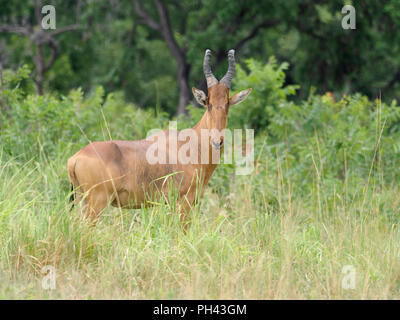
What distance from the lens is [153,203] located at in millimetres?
5930

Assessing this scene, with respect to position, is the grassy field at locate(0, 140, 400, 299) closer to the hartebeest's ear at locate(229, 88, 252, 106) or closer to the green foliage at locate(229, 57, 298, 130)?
the hartebeest's ear at locate(229, 88, 252, 106)

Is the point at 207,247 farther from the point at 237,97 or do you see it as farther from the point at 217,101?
the point at 237,97

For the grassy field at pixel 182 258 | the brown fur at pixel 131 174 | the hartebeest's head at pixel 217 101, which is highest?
the hartebeest's head at pixel 217 101

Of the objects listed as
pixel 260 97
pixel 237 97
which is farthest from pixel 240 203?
pixel 260 97

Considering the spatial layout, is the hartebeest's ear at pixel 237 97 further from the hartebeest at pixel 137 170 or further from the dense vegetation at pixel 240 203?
the dense vegetation at pixel 240 203

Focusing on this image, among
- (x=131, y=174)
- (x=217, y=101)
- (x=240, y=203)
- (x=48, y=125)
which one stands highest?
(x=217, y=101)

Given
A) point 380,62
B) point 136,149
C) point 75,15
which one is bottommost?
point 136,149

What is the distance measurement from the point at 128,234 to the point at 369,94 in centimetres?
1663

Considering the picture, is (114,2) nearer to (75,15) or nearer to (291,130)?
(75,15)

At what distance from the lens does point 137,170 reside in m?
6.15

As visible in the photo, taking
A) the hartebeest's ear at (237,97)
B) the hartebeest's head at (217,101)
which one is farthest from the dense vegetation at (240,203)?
the hartebeest's ear at (237,97)

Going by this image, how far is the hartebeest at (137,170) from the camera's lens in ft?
19.4

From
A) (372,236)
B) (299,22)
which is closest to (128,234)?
(372,236)

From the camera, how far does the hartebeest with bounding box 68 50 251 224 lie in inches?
233
